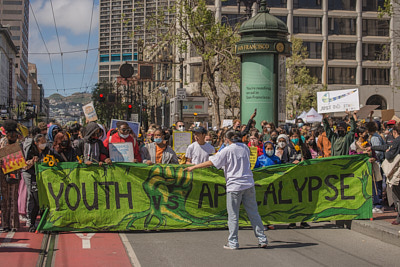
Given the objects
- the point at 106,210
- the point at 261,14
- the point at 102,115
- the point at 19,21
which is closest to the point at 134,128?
the point at 106,210

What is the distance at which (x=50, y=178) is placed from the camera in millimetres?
9523

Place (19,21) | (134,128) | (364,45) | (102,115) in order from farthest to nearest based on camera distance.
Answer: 1. (19,21)
2. (102,115)
3. (364,45)
4. (134,128)

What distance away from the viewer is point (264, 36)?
842 inches

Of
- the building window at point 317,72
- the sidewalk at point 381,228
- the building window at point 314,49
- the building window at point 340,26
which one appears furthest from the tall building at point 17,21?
the sidewalk at point 381,228

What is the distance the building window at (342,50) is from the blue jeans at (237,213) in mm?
53978

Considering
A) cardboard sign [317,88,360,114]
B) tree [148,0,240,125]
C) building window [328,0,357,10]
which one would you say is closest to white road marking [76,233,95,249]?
cardboard sign [317,88,360,114]

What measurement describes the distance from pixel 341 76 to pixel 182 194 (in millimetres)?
52595

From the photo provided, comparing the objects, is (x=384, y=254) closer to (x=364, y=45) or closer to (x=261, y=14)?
(x=261, y=14)

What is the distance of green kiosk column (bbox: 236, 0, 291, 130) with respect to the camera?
21.3m

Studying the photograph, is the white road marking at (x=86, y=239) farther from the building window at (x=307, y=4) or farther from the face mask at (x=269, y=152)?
the building window at (x=307, y=4)

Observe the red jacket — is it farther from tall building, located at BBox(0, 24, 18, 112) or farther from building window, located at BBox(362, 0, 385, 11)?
tall building, located at BBox(0, 24, 18, 112)

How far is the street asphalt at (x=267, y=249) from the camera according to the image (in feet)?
24.7

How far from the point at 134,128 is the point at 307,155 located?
196 inches

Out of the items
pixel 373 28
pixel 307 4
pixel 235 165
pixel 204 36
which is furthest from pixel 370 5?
pixel 235 165
